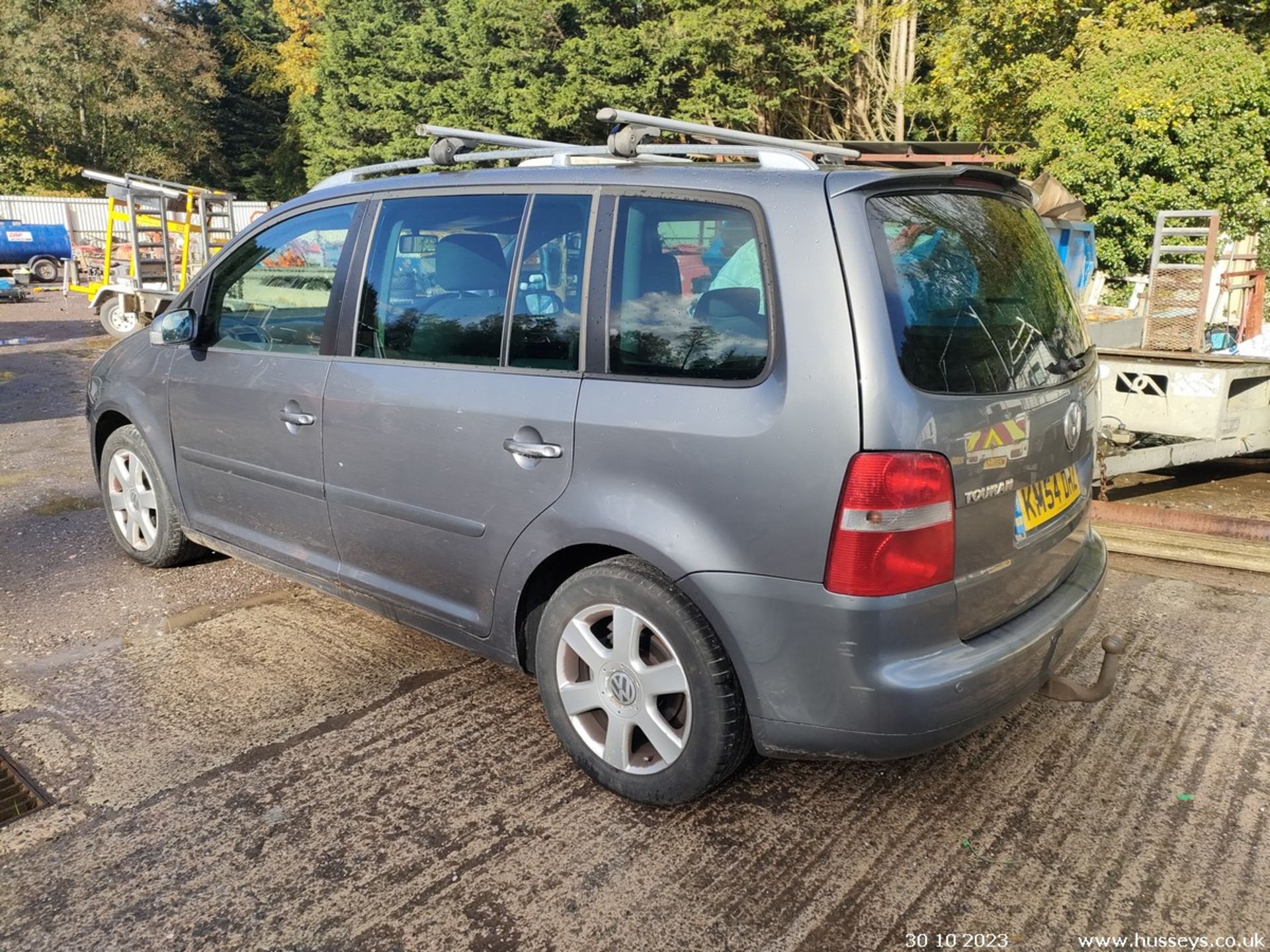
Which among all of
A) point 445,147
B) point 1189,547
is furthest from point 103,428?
point 1189,547

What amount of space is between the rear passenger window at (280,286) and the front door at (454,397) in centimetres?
28

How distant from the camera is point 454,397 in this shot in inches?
122

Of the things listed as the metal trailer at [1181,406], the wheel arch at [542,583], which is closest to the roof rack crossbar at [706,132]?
the wheel arch at [542,583]

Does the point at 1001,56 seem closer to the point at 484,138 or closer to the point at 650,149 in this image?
the point at 484,138

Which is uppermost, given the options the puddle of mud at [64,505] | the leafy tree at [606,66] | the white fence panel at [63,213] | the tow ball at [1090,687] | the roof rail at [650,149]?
A: the leafy tree at [606,66]

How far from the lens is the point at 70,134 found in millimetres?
46188

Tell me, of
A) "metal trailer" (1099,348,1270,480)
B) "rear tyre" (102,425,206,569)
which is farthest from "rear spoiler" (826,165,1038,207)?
"rear tyre" (102,425,206,569)

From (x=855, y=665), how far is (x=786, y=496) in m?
0.44

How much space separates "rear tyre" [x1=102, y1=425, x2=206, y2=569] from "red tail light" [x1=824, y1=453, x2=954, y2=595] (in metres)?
3.36

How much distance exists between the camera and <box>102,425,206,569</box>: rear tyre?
4559 mm

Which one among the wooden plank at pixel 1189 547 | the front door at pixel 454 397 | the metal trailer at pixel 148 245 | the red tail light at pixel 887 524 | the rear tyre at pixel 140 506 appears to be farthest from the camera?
the metal trailer at pixel 148 245

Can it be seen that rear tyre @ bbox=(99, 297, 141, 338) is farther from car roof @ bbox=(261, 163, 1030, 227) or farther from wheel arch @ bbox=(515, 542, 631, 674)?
wheel arch @ bbox=(515, 542, 631, 674)

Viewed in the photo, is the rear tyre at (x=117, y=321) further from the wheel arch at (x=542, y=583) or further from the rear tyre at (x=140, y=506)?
the wheel arch at (x=542, y=583)

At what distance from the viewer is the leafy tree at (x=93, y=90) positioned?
44.7 m
